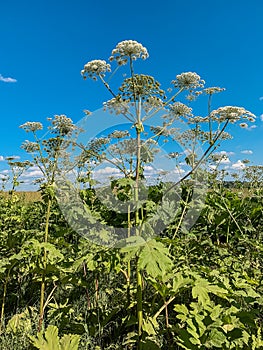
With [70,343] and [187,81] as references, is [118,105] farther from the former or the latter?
[70,343]

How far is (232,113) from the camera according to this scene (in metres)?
3.96

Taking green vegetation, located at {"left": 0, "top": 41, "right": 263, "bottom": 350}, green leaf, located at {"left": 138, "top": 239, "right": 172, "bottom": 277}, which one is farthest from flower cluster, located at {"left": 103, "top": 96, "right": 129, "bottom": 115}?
green leaf, located at {"left": 138, "top": 239, "right": 172, "bottom": 277}

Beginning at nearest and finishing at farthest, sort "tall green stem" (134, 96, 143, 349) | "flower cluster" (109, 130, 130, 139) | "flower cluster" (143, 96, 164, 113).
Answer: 1. "tall green stem" (134, 96, 143, 349)
2. "flower cluster" (143, 96, 164, 113)
3. "flower cluster" (109, 130, 130, 139)

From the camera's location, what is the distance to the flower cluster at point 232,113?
3.93 meters

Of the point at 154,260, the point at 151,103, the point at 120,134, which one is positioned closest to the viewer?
the point at 154,260

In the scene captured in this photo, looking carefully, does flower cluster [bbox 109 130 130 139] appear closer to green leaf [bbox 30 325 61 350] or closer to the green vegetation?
the green vegetation

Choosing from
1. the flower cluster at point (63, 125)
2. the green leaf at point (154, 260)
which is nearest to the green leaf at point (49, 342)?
the green leaf at point (154, 260)

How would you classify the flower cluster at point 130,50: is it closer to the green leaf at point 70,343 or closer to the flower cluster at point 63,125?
Answer: the flower cluster at point 63,125

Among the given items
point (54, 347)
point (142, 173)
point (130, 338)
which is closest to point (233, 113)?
point (142, 173)

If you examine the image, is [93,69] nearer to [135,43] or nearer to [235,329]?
[135,43]

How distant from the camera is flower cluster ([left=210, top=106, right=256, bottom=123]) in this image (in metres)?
3.93

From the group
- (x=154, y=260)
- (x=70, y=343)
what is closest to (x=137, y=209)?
(x=154, y=260)

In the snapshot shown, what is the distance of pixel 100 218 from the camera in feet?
15.8

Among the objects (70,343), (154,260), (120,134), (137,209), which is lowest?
(70,343)
